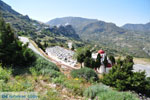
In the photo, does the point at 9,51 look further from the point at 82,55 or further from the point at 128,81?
the point at 82,55

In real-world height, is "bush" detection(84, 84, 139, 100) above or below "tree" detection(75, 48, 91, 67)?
above

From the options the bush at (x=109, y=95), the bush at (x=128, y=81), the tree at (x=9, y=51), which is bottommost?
the bush at (x=128, y=81)

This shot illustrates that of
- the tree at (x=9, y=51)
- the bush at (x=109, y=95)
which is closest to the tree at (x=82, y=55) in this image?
the tree at (x=9, y=51)

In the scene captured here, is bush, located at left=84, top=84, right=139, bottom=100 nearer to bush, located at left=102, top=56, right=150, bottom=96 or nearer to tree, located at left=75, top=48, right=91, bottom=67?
bush, located at left=102, top=56, right=150, bottom=96

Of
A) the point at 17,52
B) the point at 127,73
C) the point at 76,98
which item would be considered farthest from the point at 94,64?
the point at 76,98

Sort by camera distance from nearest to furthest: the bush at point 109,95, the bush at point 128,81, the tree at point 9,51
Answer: the bush at point 109,95 < the tree at point 9,51 < the bush at point 128,81

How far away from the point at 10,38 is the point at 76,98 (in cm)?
707

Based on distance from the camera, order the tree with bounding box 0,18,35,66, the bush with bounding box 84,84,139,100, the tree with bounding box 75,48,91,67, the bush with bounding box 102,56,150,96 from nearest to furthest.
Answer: the bush with bounding box 84,84,139,100 → the tree with bounding box 0,18,35,66 → the bush with bounding box 102,56,150,96 → the tree with bounding box 75,48,91,67

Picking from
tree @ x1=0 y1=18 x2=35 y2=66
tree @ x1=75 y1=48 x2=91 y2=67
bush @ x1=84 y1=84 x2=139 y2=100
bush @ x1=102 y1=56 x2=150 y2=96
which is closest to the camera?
bush @ x1=84 y1=84 x2=139 y2=100

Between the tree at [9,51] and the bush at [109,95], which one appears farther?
the tree at [9,51]

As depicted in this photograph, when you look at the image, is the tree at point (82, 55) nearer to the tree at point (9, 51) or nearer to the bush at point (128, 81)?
the bush at point (128, 81)

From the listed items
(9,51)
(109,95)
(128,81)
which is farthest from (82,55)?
(109,95)

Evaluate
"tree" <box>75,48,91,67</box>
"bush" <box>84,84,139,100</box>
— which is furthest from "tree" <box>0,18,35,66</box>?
"tree" <box>75,48,91,67</box>

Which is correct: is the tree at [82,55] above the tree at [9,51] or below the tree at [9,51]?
below
